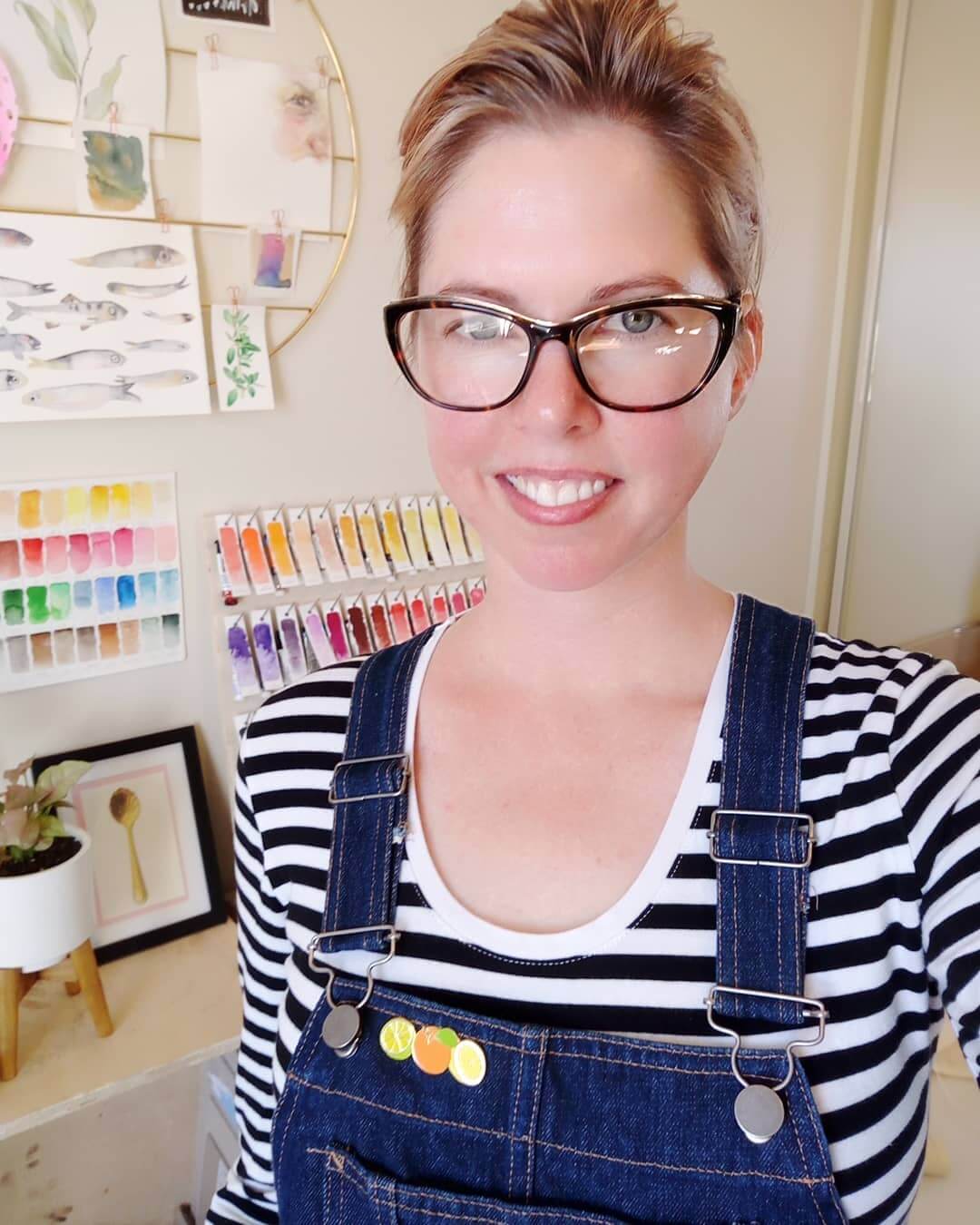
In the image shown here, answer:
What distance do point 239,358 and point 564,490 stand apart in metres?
0.92

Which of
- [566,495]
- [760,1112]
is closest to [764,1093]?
[760,1112]

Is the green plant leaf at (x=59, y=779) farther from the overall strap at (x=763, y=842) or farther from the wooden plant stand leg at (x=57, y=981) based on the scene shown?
the overall strap at (x=763, y=842)

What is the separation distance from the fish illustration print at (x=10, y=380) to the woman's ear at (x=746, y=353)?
981 mm

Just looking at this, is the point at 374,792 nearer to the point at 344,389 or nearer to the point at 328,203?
the point at 344,389

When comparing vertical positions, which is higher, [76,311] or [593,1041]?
[76,311]

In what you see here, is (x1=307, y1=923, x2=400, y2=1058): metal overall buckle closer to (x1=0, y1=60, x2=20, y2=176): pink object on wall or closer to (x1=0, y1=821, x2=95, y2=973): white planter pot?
(x1=0, y1=821, x2=95, y2=973): white planter pot

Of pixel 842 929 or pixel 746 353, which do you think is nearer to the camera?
pixel 842 929

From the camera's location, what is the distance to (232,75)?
50.2 inches

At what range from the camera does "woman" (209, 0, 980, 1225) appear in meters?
0.57

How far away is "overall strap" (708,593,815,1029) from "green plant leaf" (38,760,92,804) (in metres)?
0.90

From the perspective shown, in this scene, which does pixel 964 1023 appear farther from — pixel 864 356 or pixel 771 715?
pixel 864 356

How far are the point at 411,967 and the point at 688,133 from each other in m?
0.62

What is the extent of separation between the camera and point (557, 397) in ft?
1.91

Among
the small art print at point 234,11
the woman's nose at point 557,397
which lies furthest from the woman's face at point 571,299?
the small art print at point 234,11
